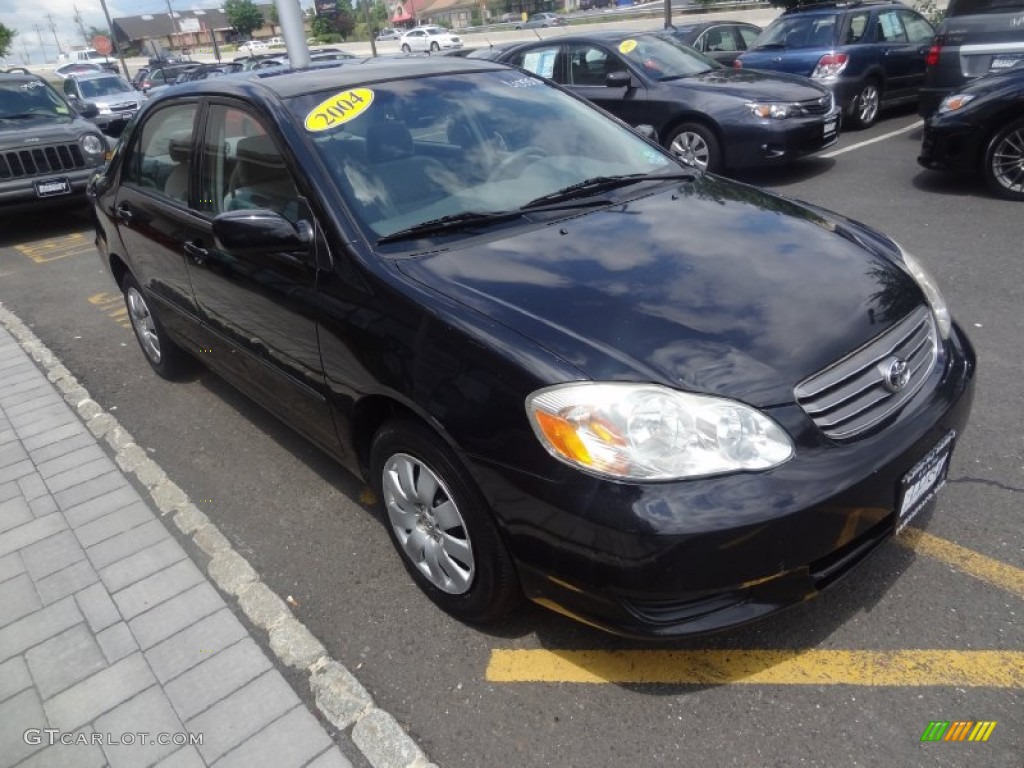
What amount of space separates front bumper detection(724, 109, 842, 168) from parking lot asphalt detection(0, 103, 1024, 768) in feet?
14.2

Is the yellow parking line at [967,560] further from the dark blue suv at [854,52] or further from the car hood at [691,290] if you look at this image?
the dark blue suv at [854,52]

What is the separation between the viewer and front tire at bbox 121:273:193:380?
15.1ft

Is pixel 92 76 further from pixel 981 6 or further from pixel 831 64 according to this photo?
pixel 981 6

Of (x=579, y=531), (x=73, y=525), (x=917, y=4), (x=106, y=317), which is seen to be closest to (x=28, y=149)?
(x=106, y=317)

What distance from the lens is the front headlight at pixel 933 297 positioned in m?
2.60

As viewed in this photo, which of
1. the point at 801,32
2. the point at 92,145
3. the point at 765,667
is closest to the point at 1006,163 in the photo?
the point at 801,32

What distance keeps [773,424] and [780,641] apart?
84 centimetres

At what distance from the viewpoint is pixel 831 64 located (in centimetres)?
945

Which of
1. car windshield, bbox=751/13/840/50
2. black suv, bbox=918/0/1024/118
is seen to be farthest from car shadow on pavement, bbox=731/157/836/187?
car windshield, bbox=751/13/840/50

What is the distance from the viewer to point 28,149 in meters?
8.71

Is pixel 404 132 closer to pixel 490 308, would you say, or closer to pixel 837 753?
pixel 490 308

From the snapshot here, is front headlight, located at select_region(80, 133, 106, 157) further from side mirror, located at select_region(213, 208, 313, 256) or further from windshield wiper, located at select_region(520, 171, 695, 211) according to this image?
windshield wiper, located at select_region(520, 171, 695, 211)

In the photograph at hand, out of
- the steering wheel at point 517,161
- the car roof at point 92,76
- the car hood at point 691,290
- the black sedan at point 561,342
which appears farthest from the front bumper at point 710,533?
the car roof at point 92,76

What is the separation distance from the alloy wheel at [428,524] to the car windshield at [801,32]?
31.7 feet
